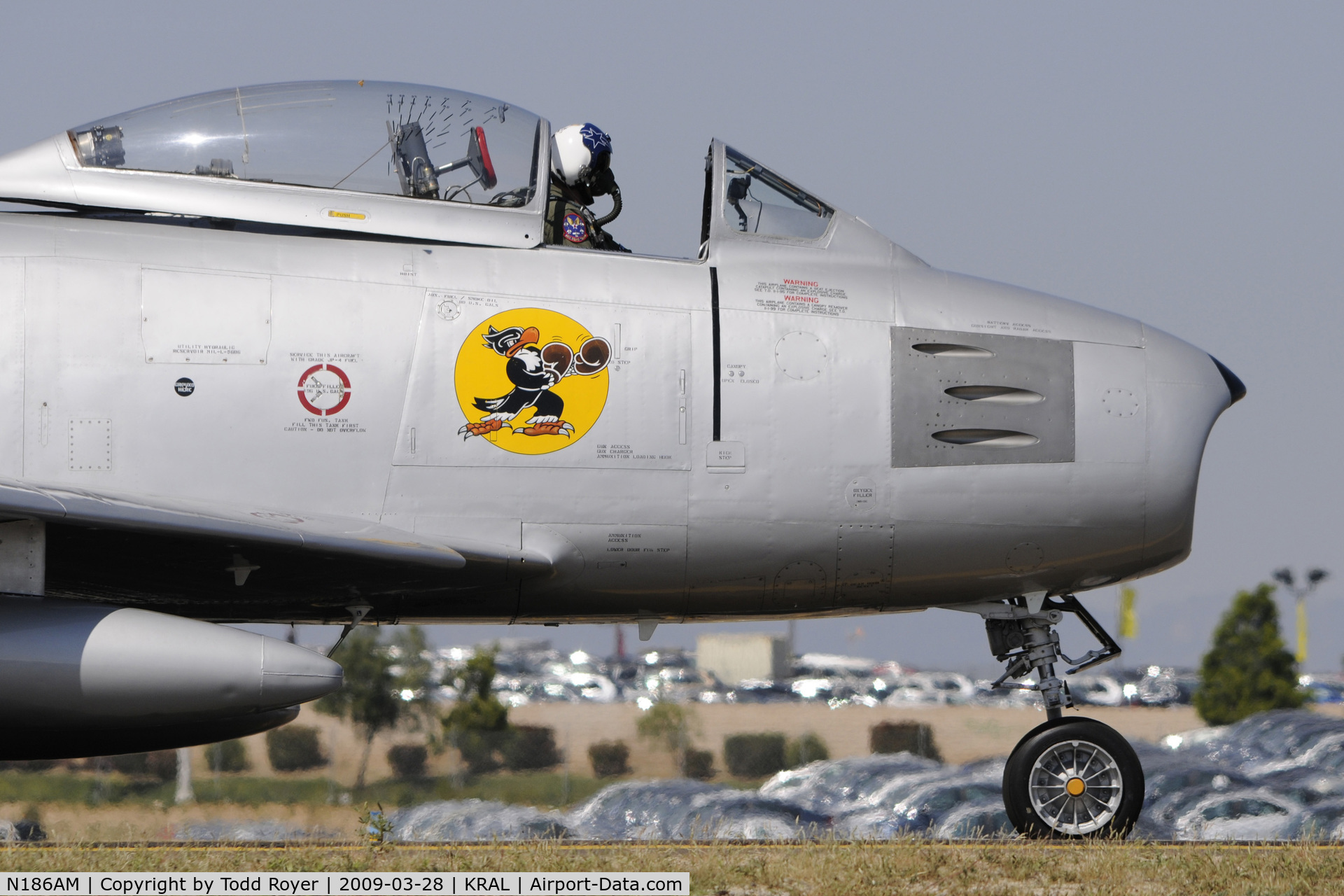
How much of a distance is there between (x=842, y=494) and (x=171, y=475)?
374cm

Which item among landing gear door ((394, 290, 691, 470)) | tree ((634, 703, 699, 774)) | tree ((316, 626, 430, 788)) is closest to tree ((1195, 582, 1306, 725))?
tree ((316, 626, 430, 788))

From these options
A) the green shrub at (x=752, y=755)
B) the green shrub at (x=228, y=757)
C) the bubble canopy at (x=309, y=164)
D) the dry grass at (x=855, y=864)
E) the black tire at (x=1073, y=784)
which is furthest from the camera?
the green shrub at (x=228, y=757)

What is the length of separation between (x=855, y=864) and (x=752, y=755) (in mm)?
9920

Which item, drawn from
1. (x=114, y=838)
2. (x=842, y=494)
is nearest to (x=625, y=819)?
(x=114, y=838)

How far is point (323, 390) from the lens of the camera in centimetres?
761

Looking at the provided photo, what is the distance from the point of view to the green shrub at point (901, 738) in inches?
711

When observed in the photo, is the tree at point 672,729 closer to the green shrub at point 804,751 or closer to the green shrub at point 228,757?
the green shrub at point 804,751

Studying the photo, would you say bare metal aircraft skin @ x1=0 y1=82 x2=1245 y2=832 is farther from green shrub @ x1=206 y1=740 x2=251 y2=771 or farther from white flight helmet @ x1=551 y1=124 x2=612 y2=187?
green shrub @ x1=206 y1=740 x2=251 y2=771

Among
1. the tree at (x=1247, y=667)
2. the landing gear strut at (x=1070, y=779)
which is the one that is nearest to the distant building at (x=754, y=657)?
the tree at (x=1247, y=667)

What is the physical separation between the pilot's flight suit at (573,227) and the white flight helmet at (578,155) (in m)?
0.26

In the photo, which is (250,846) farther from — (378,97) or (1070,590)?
(1070,590)

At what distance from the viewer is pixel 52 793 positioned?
1673cm

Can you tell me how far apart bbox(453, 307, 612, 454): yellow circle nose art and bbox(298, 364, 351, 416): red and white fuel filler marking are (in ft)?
2.02

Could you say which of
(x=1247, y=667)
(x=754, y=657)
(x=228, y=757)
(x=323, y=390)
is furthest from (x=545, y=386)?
(x=754, y=657)
